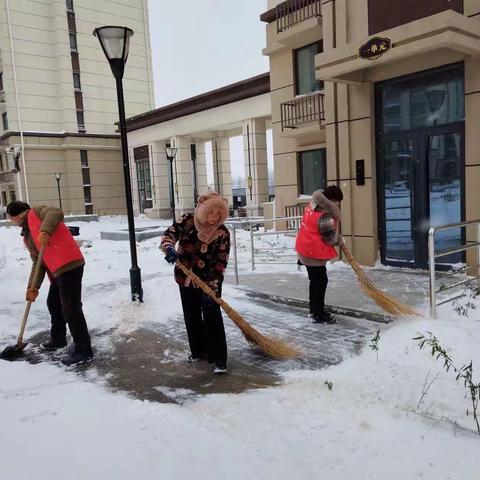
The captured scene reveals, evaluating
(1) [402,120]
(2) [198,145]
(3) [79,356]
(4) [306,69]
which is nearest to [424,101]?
(1) [402,120]

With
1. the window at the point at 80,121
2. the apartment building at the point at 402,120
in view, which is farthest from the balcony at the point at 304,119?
the window at the point at 80,121

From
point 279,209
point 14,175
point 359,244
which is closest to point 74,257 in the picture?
point 359,244

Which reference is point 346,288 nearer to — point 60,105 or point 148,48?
point 60,105

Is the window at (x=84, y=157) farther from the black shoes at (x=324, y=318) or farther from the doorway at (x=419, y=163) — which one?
the black shoes at (x=324, y=318)

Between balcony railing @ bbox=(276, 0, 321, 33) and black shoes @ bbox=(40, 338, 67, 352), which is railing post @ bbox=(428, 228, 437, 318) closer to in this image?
black shoes @ bbox=(40, 338, 67, 352)

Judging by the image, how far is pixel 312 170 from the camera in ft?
47.1

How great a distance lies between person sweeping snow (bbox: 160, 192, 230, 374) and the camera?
411cm

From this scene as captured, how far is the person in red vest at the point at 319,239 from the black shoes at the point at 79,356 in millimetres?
2457

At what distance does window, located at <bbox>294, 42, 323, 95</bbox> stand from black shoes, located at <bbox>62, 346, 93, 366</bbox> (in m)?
10.9

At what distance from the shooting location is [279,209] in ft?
50.1

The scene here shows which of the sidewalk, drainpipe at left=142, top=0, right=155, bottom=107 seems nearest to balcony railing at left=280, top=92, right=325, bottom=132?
the sidewalk

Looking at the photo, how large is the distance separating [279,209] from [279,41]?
4969 millimetres

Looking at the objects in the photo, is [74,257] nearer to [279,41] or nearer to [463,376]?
[463,376]

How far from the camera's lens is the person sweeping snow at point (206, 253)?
13.5 ft
